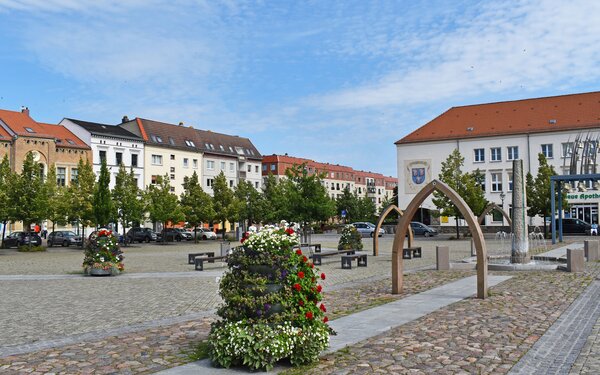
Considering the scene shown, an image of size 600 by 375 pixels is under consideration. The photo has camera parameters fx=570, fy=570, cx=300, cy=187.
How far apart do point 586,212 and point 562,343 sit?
59802 millimetres

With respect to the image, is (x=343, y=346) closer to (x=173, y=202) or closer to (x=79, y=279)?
(x=79, y=279)

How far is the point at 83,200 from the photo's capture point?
Answer: 1606 inches

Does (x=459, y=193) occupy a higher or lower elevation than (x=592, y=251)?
higher

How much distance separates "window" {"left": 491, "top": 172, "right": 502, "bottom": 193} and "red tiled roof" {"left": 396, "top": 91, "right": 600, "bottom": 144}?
4.77 m

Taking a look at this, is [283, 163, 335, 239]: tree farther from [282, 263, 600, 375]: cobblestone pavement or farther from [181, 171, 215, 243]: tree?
[282, 263, 600, 375]: cobblestone pavement

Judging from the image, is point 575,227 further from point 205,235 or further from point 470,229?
point 470,229

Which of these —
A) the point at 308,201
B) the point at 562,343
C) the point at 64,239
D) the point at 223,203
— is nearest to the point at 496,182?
the point at 223,203

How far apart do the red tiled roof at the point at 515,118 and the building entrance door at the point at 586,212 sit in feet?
27.8

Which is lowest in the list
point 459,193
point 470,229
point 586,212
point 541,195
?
point 470,229

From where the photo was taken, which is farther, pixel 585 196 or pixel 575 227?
pixel 575 227

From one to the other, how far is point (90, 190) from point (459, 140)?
1736 inches

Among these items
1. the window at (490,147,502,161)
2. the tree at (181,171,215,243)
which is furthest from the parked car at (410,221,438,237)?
the tree at (181,171,215,243)

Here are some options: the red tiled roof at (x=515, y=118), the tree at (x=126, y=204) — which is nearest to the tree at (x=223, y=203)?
the tree at (x=126, y=204)

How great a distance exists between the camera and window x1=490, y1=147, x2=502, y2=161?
66375mm
